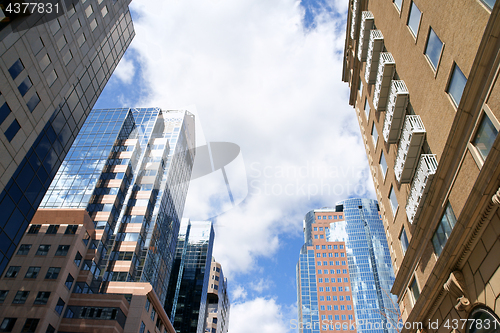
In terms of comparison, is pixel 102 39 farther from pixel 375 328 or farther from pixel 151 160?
pixel 375 328

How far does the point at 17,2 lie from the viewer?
20922mm

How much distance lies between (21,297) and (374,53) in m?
47.2

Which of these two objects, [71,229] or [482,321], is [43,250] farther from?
[482,321]

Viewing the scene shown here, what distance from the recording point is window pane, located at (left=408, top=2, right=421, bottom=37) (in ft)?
49.7

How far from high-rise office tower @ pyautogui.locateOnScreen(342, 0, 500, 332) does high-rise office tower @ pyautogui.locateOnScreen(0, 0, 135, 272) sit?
22.8 meters

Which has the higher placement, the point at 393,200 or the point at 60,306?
the point at 60,306

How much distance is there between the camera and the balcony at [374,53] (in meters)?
20.1

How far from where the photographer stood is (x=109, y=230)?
188ft

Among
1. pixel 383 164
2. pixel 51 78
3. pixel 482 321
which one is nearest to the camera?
pixel 482 321

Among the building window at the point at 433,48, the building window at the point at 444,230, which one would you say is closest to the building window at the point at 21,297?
the building window at the point at 444,230

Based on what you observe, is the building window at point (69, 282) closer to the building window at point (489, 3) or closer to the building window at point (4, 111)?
the building window at point (4, 111)

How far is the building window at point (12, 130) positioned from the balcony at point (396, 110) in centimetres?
2310

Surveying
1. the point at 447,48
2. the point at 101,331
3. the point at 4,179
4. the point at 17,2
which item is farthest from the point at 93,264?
the point at 447,48

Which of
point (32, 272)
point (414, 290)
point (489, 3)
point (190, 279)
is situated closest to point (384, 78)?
point (489, 3)
